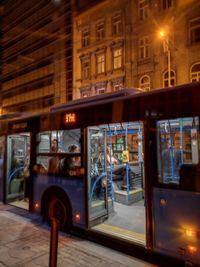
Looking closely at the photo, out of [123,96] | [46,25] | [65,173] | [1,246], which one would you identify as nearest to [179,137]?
[123,96]

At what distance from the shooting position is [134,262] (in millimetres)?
4242

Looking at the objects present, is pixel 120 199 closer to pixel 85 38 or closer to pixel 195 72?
pixel 195 72

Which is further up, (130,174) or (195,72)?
(195,72)

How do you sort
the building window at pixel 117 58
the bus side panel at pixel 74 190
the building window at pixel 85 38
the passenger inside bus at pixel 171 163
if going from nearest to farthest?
the passenger inside bus at pixel 171 163
the bus side panel at pixel 74 190
the building window at pixel 117 58
the building window at pixel 85 38

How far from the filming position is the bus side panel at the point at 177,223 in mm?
3525

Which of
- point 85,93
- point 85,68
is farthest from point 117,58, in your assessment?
point 85,93

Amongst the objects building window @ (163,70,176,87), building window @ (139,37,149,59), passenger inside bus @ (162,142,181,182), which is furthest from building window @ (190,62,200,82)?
passenger inside bus @ (162,142,181,182)

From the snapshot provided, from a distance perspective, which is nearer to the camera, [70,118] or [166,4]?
[70,118]

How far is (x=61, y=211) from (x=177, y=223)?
3015 mm

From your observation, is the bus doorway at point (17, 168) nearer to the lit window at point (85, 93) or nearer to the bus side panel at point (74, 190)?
the bus side panel at point (74, 190)

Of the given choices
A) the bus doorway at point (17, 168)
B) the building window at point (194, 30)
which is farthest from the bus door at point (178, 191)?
the building window at point (194, 30)

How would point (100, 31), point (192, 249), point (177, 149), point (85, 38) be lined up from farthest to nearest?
1. point (85, 38)
2. point (100, 31)
3. point (177, 149)
4. point (192, 249)

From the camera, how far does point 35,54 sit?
32219 mm

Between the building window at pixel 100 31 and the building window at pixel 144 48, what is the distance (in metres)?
4.41
